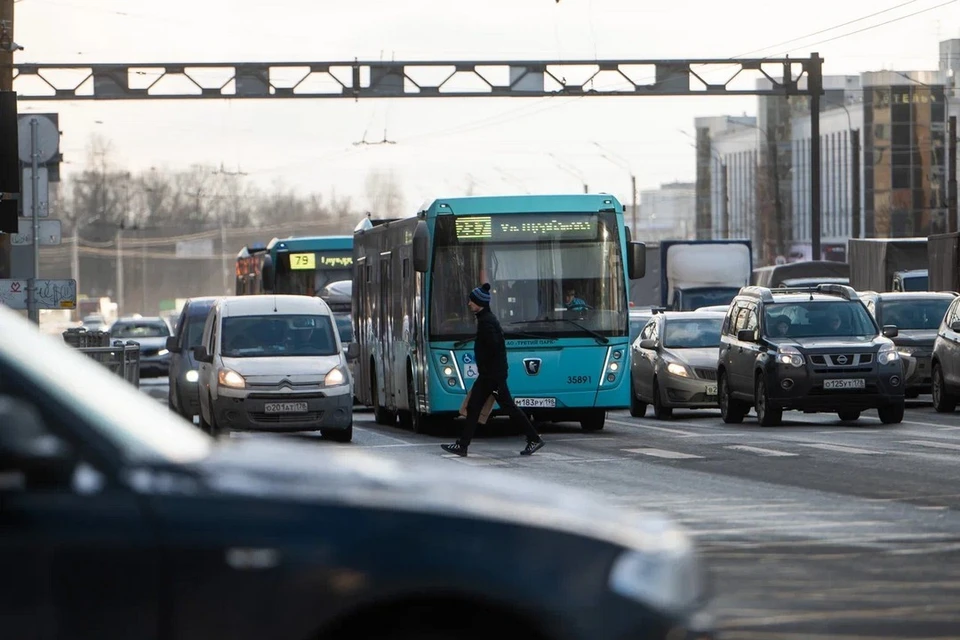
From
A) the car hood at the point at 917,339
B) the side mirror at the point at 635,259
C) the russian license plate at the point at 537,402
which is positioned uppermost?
the side mirror at the point at 635,259

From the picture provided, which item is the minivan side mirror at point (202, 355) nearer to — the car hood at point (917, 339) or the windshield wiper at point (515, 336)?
the windshield wiper at point (515, 336)

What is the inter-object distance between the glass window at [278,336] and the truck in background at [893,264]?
20318mm

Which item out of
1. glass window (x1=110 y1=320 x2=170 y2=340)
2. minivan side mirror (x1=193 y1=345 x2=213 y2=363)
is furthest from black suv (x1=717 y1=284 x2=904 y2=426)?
glass window (x1=110 y1=320 x2=170 y2=340)

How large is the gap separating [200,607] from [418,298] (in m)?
21.0

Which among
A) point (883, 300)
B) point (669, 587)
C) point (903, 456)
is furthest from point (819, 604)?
point (883, 300)

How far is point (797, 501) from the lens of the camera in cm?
1423

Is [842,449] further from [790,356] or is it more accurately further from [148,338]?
[148,338]

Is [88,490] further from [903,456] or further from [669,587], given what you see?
[903,456]

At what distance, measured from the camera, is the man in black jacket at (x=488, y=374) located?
20.7m

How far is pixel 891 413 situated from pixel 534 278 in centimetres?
511

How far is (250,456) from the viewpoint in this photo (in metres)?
4.67

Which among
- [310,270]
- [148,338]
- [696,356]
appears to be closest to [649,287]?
[148,338]

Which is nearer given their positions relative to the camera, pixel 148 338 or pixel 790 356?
pixel 790 356

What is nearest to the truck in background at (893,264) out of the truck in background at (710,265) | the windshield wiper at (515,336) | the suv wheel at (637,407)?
the truck in background at (710,265)
